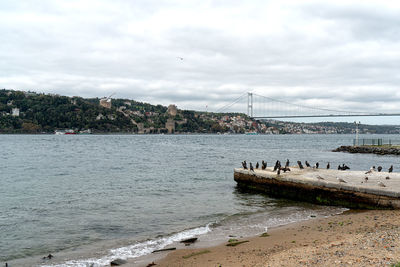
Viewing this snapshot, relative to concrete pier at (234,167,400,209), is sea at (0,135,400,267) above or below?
below

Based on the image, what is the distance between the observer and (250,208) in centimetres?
1326

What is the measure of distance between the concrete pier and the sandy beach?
118 cm

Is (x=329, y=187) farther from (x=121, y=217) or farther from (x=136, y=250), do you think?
(x=136, y=250)

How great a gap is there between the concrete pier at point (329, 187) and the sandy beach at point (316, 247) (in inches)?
46.5

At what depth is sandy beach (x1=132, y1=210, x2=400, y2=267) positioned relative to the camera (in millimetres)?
6086

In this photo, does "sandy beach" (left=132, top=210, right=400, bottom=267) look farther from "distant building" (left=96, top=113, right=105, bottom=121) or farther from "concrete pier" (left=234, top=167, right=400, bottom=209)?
"distant building" (left=96, top=113, right=105, bottom=121)

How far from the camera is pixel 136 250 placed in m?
8.61

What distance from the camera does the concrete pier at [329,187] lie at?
11.7 meters

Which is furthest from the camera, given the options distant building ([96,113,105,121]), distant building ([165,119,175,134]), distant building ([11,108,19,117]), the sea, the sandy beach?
distant building ([165,119,175,134])

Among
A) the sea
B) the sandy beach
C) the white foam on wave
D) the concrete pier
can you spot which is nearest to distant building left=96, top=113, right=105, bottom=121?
the sea

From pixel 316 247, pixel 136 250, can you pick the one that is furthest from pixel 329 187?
pixel 136 250

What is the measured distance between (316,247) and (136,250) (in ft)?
13.5

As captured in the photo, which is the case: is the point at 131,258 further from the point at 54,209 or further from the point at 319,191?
the point at 319,191

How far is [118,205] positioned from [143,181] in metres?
7.24
